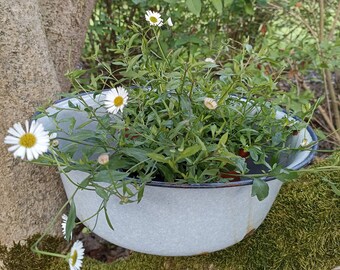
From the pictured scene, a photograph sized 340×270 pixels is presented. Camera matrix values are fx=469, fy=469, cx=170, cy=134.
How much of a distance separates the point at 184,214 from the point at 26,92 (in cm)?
43

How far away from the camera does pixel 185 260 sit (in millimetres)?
1032

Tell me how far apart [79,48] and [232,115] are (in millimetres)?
530

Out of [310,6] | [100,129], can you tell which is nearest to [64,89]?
[100,129]

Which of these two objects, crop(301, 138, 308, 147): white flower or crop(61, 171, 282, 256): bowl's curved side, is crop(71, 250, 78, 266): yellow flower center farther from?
crop(301, 138, 308, 147): white flower

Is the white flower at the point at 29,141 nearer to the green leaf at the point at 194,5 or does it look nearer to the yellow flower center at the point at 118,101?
the yellow flower center at the point at 118,101

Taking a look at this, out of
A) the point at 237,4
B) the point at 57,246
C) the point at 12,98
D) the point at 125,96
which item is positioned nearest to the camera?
the point at 125,96

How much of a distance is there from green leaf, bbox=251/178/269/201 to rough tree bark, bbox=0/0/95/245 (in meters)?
0.46

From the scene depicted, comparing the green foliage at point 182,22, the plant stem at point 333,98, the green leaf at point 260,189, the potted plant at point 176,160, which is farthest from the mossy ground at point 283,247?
the plant stem at point 333,98

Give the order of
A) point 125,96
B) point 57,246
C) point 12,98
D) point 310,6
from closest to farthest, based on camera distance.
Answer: point 125,96 → point 12,98 → point 57,246 → point 310,6

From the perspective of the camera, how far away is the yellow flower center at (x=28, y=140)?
2.21ft

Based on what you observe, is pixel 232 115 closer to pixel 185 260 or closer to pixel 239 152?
pixel 239 152

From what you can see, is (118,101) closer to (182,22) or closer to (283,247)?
(283,247)

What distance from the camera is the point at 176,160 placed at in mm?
727

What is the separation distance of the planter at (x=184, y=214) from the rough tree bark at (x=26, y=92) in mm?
110
